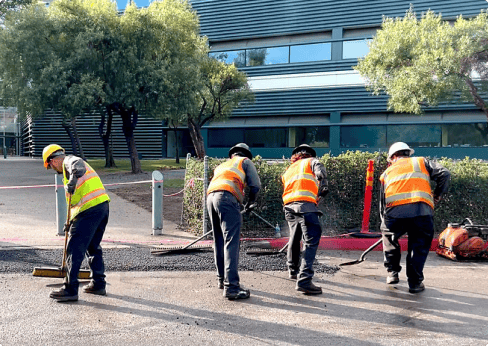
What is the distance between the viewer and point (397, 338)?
4.35 m

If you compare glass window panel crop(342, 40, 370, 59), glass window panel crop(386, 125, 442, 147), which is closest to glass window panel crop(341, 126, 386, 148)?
glass window panel crop(386, 125, 442, 147)

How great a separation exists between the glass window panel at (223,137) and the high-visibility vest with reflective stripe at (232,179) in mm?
31715

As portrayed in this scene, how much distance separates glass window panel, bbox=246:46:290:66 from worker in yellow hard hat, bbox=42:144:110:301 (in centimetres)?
3076

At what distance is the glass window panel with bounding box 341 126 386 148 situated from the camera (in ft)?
108

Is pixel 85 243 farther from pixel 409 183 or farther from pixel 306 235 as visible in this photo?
pixel 409 183

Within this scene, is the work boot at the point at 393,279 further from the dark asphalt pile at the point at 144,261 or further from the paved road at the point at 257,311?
the dark asphalt pile at the point at 144,261

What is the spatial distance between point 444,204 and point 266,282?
431cm

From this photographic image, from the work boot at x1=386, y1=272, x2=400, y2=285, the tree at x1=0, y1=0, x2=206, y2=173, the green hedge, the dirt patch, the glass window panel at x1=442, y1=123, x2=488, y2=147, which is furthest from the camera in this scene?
the glass window panel at x1=442, y1=123, x2=488, y2=147

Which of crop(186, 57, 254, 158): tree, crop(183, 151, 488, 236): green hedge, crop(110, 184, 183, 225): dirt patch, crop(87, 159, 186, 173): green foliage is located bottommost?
crop(110, 184, 183, 225): dirt patch

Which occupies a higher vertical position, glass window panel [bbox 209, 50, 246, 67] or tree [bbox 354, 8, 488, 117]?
glass window panel [bbox 209, 50, 246, 67]

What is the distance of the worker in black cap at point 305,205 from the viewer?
19.0 ft

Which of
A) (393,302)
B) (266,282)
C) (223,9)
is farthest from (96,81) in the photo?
(223,9)

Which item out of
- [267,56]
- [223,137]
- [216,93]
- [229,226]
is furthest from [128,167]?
[229,226]

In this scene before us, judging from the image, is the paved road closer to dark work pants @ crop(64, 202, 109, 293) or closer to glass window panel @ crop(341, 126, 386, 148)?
dark work pants @ crop(64, 202, 109, 293)
